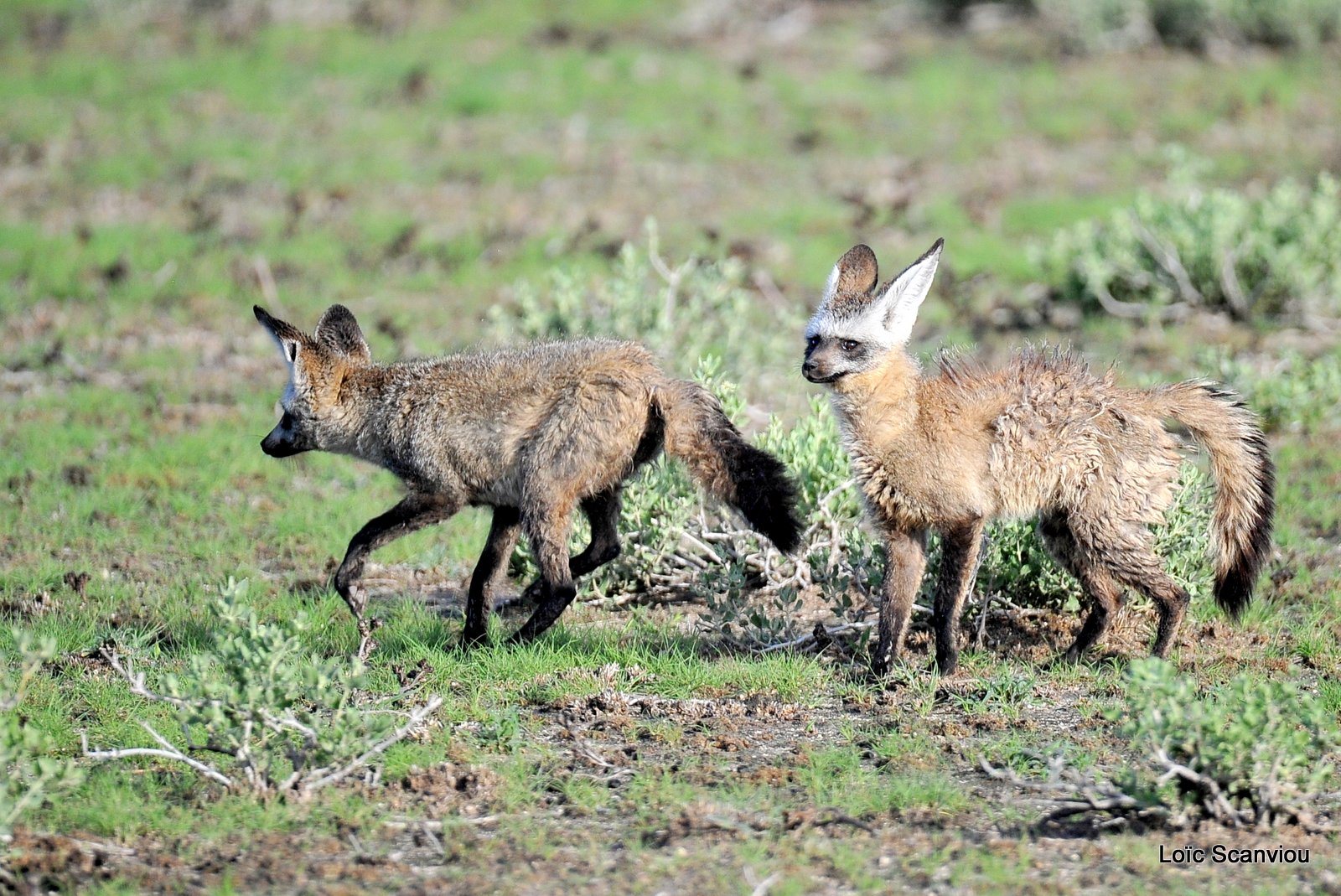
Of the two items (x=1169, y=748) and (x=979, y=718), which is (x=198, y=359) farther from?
(x=1169, y=748)

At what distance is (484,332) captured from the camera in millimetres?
12383

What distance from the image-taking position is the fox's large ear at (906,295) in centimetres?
659

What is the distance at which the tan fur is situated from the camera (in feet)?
21.9

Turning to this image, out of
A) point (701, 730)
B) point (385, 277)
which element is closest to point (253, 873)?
point (701, 730)

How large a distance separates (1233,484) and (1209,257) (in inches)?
261

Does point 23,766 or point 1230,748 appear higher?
point 1230,748

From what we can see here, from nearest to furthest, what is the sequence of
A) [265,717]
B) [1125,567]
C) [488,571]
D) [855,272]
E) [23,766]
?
[265,717] < [23,766] < [1125,567] < [855,272] < [488,571]

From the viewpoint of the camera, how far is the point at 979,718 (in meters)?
6.21

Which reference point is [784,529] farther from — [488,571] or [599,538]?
[488,571]

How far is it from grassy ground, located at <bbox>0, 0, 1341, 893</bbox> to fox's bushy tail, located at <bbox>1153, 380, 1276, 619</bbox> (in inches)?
15.6

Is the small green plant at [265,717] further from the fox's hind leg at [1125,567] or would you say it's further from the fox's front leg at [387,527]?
the fox's hind leg at [1125,567]

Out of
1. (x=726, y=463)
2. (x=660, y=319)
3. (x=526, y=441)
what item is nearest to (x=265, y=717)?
(x=526, y=441)

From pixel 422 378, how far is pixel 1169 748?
3.93 m

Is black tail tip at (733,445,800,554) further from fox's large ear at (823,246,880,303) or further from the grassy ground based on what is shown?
fox's large ear at (823,246,880,303)
